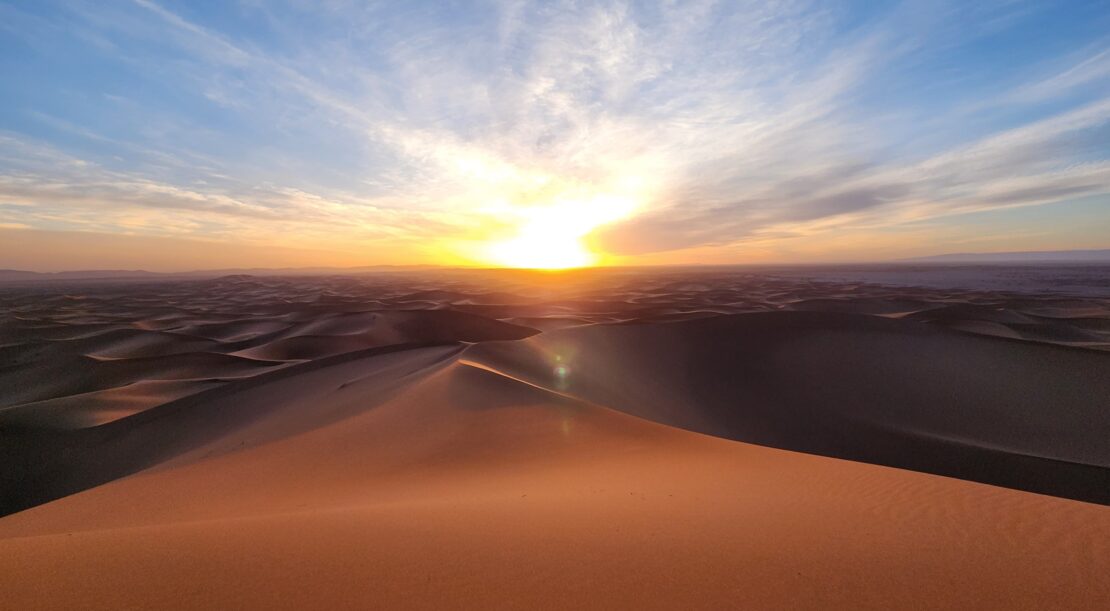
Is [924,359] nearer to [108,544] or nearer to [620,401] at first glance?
[620,401]

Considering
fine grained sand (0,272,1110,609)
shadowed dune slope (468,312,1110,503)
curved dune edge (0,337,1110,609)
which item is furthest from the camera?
shadowed dune slope (468,312,1110,503)

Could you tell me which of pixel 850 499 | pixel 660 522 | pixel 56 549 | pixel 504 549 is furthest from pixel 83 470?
pixel 850 499

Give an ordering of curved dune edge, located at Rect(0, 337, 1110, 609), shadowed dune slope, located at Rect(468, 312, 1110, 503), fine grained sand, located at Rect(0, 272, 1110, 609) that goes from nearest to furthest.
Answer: curved dune edge, located at Rect(0, 337, 1110, 609) → fine grained sand, located at Rect(0, 272, 1110, 609) → shadowed dune slope, located at Rect(468, 312, 1110, 503)

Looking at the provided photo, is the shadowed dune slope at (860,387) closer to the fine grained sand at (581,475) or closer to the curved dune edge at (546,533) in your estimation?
the fine grained sand at (581,475)

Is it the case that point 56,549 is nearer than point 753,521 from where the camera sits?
Yes

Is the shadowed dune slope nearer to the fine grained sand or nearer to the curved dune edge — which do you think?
the fine grained sand

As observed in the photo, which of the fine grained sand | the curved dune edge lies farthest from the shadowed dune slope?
the curved dune edge
